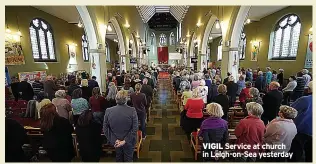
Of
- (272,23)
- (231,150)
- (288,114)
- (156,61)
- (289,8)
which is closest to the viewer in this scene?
(288,114)

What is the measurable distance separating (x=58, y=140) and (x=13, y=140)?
521 millimetres

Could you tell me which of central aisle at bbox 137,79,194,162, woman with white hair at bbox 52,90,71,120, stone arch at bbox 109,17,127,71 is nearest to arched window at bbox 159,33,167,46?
stone arch at bbox 109,17,127,71

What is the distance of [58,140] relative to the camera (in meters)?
2.57

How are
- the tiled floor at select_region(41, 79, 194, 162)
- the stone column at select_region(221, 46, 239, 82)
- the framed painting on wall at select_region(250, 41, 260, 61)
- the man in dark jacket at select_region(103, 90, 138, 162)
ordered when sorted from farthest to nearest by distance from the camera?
the framed painting on wall at select_region(250, 41, 260, 61), the stone column at select_region(221, 46, 239, 82), the tiled floor at select_region(41, 79, 194, 162), the man in dark jacket at select_region(103, 90, 138, 162)

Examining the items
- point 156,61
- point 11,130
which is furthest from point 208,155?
point 156,61

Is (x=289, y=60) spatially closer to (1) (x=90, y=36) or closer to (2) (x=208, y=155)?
(2) (x=208, y=155)

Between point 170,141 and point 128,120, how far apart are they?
206 centimetres

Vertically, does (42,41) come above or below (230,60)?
above

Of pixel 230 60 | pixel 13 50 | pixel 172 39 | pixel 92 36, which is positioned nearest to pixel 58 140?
pixel 92 36

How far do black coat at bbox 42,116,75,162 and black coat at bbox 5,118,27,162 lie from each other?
0.99 ft

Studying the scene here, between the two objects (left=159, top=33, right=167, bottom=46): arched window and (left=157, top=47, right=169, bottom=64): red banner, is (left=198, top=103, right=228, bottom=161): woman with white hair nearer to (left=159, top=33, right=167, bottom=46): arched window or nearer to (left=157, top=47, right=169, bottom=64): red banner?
(left=157, top=47, right=169, bottom=64): red banner

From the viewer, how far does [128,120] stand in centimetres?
251

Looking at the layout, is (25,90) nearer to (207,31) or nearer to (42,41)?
(42,41)

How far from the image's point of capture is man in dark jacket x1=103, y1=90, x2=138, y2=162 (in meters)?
2.49
